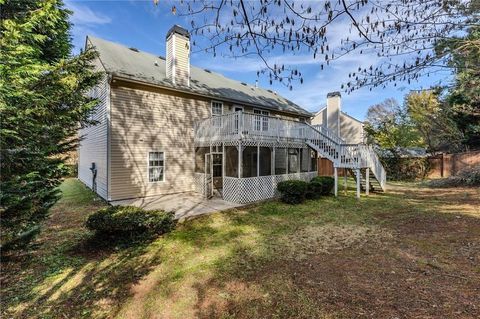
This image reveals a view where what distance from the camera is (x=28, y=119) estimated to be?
5305mm

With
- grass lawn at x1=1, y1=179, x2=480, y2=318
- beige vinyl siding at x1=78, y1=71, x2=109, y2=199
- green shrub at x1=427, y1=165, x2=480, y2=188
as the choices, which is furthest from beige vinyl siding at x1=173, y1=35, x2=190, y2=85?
green shrub at x1=427, y1=165, x2=480, y2=188

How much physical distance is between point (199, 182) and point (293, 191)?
4894mm

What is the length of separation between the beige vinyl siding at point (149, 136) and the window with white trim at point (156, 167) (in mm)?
167

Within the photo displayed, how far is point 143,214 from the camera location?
21.0 feet

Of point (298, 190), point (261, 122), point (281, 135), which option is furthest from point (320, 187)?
point (261, 122)

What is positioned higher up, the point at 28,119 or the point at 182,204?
the point at 28,119

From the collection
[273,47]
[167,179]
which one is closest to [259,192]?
[167,179]

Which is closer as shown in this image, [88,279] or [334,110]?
[88,279]

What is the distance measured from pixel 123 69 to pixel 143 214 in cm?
769

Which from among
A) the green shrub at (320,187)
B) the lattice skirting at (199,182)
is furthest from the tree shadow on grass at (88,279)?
the green shrub at (320,187)

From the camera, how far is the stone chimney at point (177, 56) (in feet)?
41.3

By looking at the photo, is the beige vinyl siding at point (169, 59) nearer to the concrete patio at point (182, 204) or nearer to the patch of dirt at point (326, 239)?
the concrete patio at point (182, 204)

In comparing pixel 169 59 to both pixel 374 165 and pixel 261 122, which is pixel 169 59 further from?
pixel 374 165

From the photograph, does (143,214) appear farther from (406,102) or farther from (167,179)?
(406,102)
